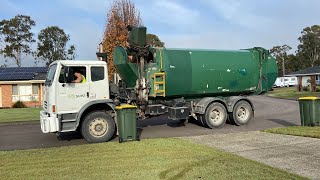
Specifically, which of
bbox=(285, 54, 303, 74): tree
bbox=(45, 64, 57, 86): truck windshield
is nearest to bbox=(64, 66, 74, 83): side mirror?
bbox=(45, 64, 57, 86): truck windshield

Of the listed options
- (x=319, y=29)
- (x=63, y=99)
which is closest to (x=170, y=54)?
(x=63, y=99)

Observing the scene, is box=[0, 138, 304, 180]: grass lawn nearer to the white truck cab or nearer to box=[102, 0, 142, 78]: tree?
the white truck cab

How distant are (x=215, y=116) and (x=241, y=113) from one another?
54.8 inches

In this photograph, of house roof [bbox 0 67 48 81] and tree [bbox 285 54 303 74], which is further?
tree [bbox 285 54 303 74]

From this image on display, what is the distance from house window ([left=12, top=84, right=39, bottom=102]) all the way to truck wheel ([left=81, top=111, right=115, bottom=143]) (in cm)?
2725

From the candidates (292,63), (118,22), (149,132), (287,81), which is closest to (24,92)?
(118,22)

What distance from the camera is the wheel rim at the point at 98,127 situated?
12211 millimetres

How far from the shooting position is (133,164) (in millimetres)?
8281

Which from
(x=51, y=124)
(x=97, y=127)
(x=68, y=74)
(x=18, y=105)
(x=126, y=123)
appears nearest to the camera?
(x=126, y=123)

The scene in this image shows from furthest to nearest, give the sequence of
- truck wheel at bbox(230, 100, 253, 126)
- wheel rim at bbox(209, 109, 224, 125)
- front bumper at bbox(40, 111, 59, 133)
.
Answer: truck wheel at bbox(230, 100, 253, 126) → wheel rim at bbox(209, 109, 224, 125) → front bumper at bbox(40, 111, 59, 133)

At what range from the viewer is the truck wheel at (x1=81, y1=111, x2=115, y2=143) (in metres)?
12.1

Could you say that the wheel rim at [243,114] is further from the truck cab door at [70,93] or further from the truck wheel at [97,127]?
the truck cab door at [70,93]

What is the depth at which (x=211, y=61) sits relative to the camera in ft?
50.3

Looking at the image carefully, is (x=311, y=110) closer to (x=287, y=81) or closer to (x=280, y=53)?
(x=287, y=81)
